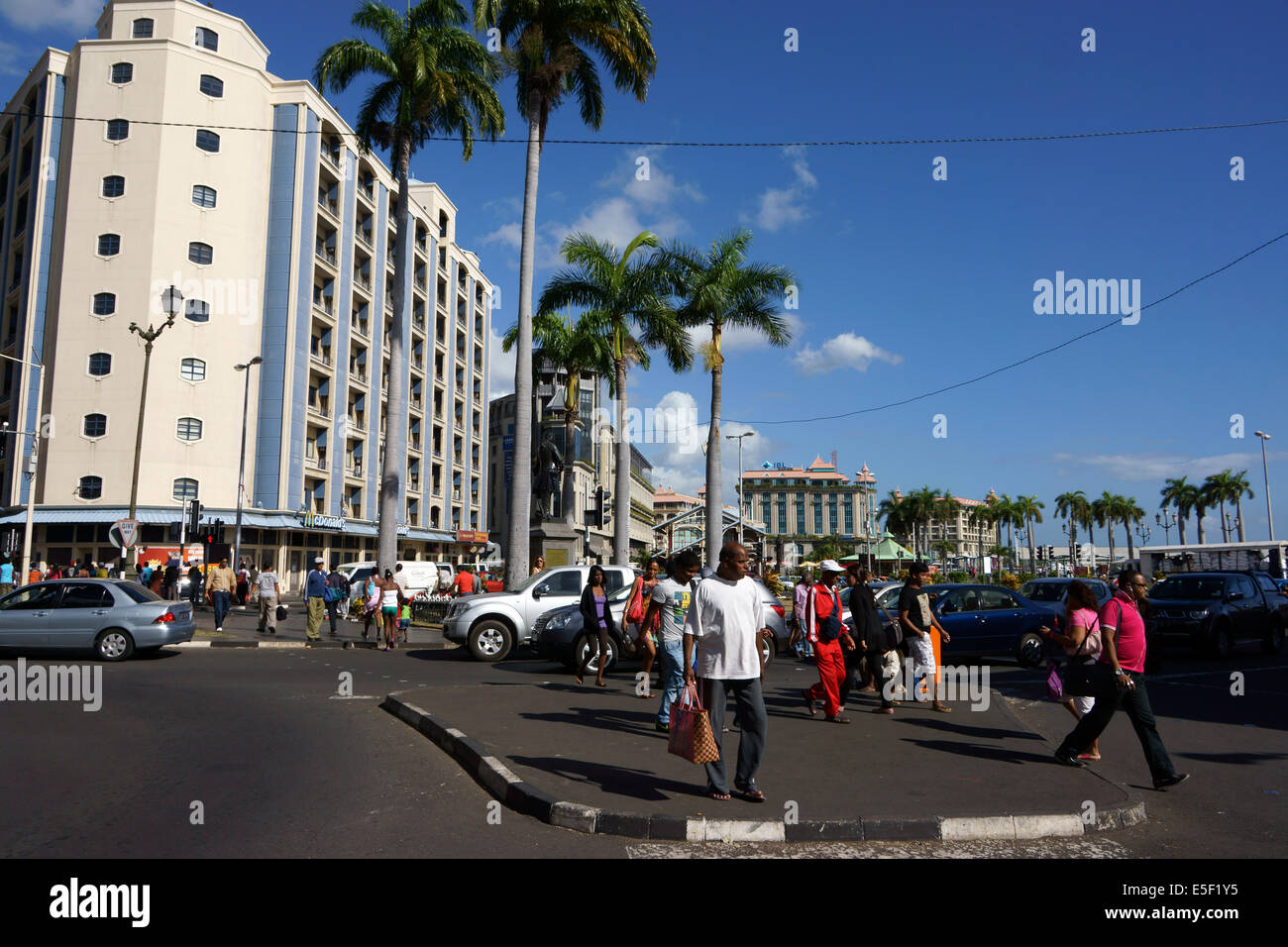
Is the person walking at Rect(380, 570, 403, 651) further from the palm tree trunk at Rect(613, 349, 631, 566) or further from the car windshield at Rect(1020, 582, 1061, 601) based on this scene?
the car windshield at Rect(1020, 582, 1061, 601)

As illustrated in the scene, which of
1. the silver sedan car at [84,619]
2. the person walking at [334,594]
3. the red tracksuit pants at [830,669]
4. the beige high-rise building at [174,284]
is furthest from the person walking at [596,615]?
the beige high-rise building at [174,284]

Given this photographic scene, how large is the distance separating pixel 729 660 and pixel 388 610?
14327mm

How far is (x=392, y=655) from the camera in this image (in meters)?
17.6

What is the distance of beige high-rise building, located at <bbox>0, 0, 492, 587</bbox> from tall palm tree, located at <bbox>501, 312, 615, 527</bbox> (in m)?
15.3

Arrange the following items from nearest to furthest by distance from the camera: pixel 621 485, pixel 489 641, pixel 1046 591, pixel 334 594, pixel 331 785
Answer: pixel 331 785
pixel 489 641
pixel 1046 591
pixel 334 594
pixel 621 485

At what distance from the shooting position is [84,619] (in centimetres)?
1533

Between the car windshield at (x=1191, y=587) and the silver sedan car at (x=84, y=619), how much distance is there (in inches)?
784

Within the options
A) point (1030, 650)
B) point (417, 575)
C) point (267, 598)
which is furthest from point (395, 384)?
point (1030, 650)

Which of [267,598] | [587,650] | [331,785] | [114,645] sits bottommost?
[331,785]

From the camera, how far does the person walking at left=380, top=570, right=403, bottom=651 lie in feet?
61.8

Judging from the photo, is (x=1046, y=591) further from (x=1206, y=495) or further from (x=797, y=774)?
(x=1206, y=495)

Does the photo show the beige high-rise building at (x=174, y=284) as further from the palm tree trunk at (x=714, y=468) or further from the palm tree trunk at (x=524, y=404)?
the palm tree trunk at (x=714, y=468)

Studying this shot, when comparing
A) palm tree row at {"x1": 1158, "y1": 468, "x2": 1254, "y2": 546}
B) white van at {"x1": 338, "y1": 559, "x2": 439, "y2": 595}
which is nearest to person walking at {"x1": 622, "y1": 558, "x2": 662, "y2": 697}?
white van at {"x1": 338, "y1": 559, "x2": 439, "y2": 595}
